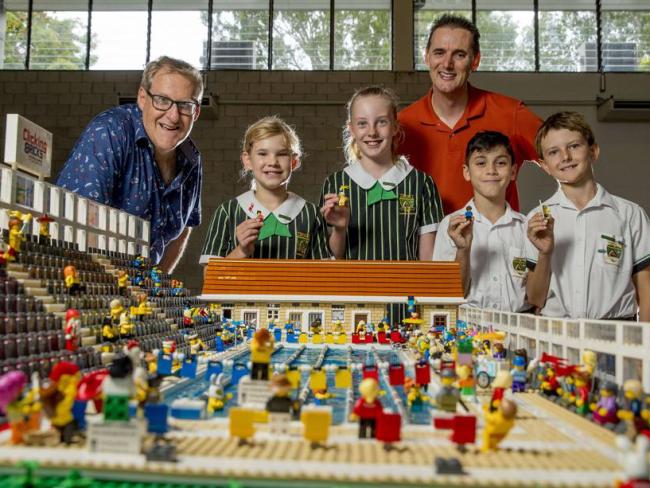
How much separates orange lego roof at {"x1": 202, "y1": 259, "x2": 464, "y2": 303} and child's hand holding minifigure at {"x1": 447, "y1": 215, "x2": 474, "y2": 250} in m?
0.45

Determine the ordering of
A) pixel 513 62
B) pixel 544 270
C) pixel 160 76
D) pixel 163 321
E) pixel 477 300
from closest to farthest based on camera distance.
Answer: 1. pixel 163 321
2. pixel 544 270
3. pixel 477 300
4. pixel 160 76
5. pixel 513 62

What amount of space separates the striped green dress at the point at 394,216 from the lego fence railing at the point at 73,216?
449cm

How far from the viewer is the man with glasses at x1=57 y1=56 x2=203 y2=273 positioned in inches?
572

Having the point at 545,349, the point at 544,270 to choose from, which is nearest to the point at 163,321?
the point at 545,349

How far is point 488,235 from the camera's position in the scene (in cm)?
1327

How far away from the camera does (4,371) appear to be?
18.1ft

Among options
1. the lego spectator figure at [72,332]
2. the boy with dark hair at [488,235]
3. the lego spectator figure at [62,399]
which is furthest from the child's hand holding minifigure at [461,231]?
the lego spectator figure at [62,399]

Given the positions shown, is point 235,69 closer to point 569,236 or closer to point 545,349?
point 569,236

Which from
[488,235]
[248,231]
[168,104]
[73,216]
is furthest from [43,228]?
[488,235]

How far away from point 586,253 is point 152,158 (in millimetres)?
9667

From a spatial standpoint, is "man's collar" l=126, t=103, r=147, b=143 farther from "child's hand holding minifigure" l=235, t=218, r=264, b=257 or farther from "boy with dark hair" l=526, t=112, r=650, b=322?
"boy with dark hair" l=526, t=112, r=650, b=322

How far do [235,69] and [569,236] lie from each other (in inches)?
452

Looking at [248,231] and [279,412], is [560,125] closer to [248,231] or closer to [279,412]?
[248,231]

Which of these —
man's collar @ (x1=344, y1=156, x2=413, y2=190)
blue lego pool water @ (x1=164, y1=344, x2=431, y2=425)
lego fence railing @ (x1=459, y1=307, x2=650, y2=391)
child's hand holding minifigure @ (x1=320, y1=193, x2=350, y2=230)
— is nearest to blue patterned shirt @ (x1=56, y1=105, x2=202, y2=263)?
child's hand holding minifigure @ (x1=320, y1=193, x2=350, y2=230)
